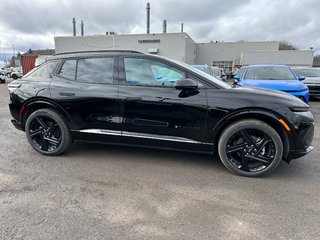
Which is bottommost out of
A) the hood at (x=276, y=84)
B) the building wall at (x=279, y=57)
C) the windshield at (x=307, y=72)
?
the hood at (x=276, y=84)

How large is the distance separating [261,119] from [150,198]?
1833mm

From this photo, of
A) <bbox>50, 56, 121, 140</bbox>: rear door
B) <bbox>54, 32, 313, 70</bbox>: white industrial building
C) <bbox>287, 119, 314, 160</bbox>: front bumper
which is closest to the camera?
<bbox>287, 119, 314, 160</bbox>: front bumper

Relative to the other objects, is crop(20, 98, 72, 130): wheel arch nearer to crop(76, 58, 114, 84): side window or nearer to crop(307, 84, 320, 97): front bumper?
crop(76, 58, 114, 84): side window

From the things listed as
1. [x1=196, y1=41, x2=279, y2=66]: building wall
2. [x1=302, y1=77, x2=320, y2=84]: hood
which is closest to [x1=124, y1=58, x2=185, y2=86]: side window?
[x1=302, y1=77, x2=320, y2=84]: hood

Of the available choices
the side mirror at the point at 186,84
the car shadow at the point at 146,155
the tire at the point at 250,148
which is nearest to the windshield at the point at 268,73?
the car shadow at the point at 146,155

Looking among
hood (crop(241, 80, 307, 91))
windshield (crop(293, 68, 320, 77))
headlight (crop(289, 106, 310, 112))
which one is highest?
windshield (crop(293, 68, 320, 77))

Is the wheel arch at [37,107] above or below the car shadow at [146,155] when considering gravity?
above

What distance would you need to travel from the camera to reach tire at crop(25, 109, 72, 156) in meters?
4.15

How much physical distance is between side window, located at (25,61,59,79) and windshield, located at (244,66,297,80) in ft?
19.7

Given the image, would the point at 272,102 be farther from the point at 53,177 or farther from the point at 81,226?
the point at 53,177

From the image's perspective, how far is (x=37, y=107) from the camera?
14.1 ft

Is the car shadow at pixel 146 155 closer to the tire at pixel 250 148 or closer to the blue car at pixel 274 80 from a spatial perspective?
the tire at pixel 250 148

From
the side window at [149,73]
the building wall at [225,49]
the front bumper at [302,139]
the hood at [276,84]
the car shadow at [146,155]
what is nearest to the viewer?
the front bumper at [302,139]

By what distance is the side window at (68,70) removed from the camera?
4.11m
